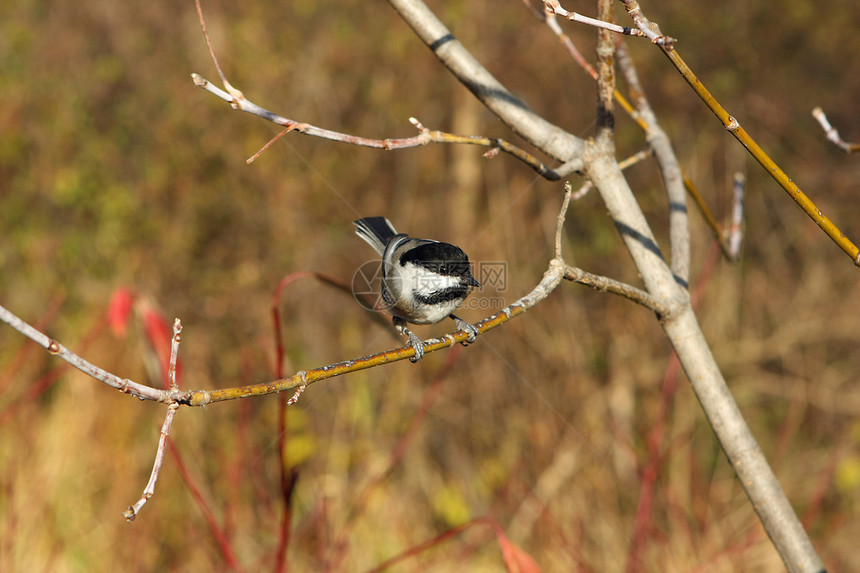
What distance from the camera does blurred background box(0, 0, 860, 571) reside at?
478cm

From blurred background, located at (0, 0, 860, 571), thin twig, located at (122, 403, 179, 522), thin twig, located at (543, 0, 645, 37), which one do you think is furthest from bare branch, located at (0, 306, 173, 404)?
blurred background, located at (0, 0, 860, 571)

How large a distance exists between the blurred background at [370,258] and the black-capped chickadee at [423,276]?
87.0 inches

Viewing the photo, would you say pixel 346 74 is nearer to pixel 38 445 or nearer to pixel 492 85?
pixel 38 445

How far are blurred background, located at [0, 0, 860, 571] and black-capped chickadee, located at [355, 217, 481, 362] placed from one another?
2209 millimetres

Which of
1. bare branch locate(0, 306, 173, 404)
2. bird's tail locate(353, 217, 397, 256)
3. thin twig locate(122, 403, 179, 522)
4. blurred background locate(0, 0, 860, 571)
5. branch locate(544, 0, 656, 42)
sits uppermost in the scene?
blurred background locate(0, 0, 860, 571)

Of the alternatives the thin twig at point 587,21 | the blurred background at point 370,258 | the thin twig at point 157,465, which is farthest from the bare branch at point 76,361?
the blurred background at point 370,258

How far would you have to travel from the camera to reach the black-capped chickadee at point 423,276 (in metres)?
2.08

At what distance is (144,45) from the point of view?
833cm

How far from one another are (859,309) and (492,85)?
5552mm

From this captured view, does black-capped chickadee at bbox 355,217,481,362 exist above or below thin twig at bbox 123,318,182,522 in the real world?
above

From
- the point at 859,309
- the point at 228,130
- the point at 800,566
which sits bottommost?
the point at 800,566

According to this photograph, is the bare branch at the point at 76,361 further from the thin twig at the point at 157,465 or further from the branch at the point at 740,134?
the branch at the point at 740,134

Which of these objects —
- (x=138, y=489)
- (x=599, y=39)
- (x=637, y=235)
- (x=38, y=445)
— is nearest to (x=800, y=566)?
(x=637, y=235)

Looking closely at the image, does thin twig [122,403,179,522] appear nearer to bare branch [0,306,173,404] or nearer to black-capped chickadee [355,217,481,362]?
bare branch [0,306,173,404]
